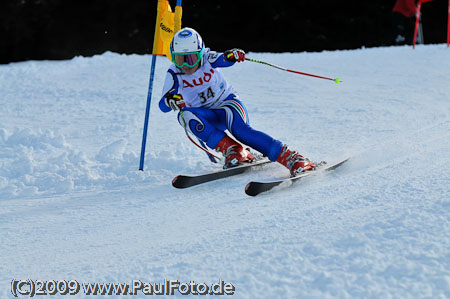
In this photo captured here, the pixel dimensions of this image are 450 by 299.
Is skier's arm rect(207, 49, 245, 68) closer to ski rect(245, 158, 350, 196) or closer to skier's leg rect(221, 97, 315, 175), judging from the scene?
skier's leg rect(221, 97, 315, 175)

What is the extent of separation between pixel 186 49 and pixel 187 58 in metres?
0.07

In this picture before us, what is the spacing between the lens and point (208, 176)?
13.1 feet

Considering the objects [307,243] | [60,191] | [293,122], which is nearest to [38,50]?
[293,122]

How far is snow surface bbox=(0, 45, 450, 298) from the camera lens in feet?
7.52

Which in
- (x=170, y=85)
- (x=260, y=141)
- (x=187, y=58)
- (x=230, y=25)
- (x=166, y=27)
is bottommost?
(x=260, y=141)

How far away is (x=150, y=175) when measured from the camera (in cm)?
440

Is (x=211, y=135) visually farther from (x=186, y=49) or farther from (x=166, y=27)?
(x=166, y=27)

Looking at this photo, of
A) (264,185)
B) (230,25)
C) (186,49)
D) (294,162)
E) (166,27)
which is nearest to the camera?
(264,185)

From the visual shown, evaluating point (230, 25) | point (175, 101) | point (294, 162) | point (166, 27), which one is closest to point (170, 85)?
point (175, 101)

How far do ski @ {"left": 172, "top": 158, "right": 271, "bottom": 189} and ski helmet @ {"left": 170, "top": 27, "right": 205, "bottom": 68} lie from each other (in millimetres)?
827

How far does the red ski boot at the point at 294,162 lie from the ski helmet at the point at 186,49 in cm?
94

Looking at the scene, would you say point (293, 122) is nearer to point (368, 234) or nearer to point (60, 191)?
point (60, 191)

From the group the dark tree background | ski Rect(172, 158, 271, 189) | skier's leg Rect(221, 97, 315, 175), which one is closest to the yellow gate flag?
skier's leg Rect(221, 97, 315, 175)

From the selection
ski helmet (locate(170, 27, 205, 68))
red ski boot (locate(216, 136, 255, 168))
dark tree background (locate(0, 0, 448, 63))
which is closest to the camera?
ski helmet (locate(170, 27, 205, 68))
